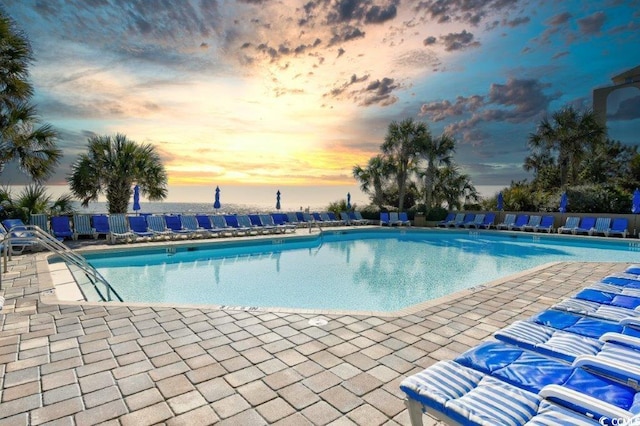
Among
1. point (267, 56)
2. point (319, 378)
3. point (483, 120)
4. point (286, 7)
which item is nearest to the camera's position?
point (319, 378)

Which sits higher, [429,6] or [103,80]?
[429,6]

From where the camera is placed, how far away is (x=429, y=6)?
13.6 metres

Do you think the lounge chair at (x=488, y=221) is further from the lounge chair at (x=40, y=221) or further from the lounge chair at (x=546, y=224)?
the lounge chair at (x=40, y=221)

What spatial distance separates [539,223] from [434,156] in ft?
22.3

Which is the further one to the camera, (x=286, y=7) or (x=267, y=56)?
(x=267, y=56)

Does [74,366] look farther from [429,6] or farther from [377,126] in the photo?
[377,126]

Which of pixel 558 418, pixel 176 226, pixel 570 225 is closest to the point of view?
pixel 558 418

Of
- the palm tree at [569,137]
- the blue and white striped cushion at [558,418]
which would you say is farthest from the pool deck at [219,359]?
the palm tree at [569,137]

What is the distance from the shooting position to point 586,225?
1429cm

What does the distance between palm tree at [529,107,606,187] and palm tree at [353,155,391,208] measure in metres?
8.57

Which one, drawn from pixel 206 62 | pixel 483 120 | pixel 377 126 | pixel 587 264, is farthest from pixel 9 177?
pixel 483 120

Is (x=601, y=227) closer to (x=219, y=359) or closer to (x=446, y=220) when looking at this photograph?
(x=446, y=220)

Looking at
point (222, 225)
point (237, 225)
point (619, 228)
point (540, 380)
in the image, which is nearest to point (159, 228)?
point (222, 225)

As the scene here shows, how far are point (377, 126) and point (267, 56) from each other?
10.9m
